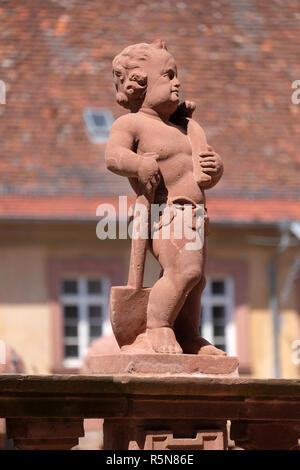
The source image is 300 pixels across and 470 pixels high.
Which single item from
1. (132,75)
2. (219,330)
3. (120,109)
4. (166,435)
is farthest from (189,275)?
(120,109)

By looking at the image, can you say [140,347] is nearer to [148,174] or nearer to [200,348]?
[200,348]

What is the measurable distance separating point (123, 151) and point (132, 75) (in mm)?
545

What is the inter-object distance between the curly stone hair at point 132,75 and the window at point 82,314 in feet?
53.5

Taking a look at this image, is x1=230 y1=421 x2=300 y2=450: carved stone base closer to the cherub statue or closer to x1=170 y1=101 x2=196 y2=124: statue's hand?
the cherub statue

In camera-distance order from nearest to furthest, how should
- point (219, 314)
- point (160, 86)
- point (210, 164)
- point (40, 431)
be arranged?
point (40, 431), point (210, 164), point (160, 86), point (219, 314)

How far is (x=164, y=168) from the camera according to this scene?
29.9 ft

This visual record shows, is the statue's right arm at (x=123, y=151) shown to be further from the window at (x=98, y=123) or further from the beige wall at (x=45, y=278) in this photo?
the window at (x=98, y=123)

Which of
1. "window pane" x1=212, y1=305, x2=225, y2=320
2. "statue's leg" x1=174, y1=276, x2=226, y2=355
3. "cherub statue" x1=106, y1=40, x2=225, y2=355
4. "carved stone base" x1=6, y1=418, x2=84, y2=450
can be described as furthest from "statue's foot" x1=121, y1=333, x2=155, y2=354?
"window pane" x1=212, y1=305, x2=225, y2=320

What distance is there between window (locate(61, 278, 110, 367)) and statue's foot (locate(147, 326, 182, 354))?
54.6 feet

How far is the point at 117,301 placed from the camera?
895 centimetres

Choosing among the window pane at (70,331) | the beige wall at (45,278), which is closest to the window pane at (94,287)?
the beige wall at (45,278)

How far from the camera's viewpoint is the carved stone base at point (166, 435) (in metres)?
8.55

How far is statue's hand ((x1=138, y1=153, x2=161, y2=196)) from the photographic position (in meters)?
8.91

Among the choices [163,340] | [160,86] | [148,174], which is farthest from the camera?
[160,86]
